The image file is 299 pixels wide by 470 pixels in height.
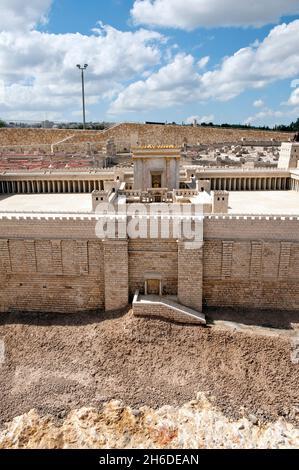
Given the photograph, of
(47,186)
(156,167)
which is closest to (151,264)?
(156,167)

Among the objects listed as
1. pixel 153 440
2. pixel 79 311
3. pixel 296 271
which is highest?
pixel 296 271

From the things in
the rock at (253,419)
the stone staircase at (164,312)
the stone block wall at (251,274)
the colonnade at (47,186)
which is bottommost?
the rock at (253,419)

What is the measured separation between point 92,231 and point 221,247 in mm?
5286

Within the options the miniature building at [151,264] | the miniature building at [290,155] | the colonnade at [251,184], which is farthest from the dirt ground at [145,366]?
the miniature building at [290,155]

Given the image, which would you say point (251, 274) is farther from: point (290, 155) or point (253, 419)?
point (290, 155)

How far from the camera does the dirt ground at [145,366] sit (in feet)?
A: 39.2

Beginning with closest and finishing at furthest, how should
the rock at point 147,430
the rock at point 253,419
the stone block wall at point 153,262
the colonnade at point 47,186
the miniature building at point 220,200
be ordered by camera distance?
the rock at point 147,430 < the rock at point 253,419 < the stone block wall at point 153,262 < the miniature building at point 220,200 < the colonnade at point 47,186

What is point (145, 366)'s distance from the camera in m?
13.0

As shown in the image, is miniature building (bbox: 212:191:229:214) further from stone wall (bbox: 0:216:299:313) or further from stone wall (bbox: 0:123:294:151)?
stone wall (bbox: 0:123:294:151)

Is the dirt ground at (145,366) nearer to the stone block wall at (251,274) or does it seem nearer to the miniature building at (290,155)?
the stone block wall at (251,274)

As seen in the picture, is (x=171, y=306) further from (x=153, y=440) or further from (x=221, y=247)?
(x=153, y=440)

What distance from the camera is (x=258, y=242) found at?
48.3ft

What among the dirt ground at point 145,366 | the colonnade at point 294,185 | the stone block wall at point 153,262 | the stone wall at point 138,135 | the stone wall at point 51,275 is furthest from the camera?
the stone wall at point 138,135

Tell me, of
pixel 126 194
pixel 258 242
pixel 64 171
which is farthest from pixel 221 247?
pixel 64 171
